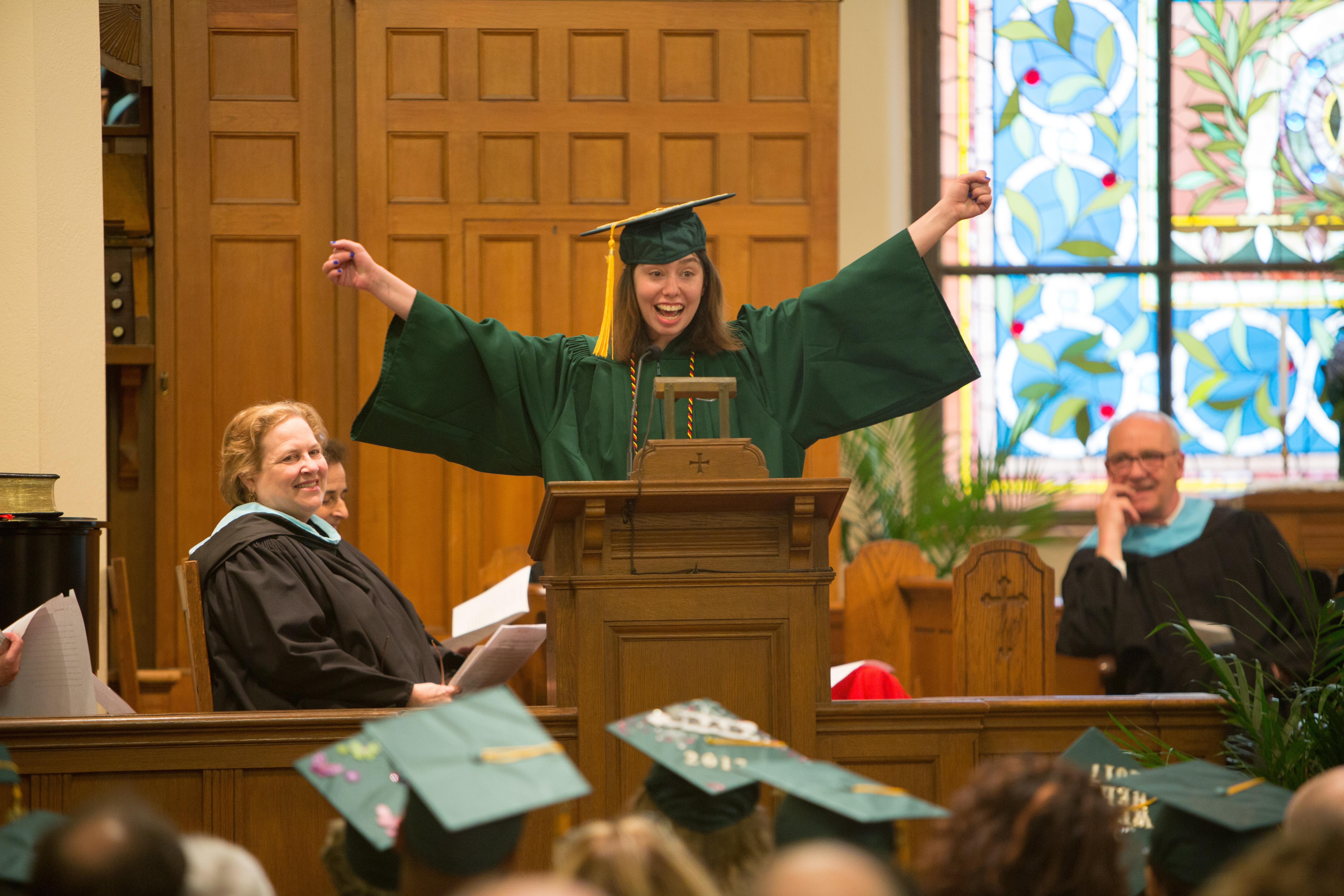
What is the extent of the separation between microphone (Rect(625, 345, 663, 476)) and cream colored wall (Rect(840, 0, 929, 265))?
3566mm

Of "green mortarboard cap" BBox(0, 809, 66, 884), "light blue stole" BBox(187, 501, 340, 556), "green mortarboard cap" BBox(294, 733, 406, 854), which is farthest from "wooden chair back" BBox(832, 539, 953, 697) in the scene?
"green mortarboard cap" BBox(0, 809, 66, 884)

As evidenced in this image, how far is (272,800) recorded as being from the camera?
8.55 ft

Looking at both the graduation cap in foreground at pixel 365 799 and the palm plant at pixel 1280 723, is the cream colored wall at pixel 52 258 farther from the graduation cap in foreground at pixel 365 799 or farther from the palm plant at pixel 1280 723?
the palm plant at pixel 1280 723

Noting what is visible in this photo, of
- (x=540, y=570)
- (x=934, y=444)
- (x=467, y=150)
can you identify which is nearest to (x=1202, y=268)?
(x=934, y=444)

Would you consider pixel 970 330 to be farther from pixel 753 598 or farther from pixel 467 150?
pixel 753 598

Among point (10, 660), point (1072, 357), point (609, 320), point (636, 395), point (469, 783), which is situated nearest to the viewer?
point (469, 783)

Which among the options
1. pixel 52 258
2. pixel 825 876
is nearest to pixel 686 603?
pixel 825 876

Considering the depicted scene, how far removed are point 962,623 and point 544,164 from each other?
11.1 ft

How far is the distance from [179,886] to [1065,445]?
639cm

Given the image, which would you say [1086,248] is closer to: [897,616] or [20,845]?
[897,616]

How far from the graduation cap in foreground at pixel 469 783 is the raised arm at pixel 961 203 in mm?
1941

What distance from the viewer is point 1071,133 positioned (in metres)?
7.20

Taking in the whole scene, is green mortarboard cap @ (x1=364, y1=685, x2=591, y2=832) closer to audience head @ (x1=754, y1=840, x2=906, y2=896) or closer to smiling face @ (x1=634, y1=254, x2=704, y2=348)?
audience head @ (x1=754, y1=840, x2=906, y2=896)

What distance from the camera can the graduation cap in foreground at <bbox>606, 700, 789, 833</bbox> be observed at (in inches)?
72.5
